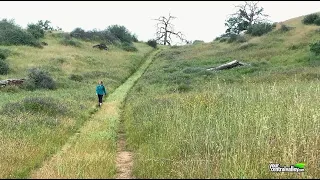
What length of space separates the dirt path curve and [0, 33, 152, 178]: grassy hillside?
17.2 inches

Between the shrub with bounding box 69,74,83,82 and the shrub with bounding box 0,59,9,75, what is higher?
the shrub with bounding box 0,59,9,75

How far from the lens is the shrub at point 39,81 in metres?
25.3

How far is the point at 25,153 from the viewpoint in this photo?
9.65 m

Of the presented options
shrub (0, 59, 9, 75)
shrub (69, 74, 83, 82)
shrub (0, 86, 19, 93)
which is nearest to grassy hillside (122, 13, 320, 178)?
shrub (0, 86, 19, 93)

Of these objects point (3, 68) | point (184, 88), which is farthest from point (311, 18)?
point (3, 68)

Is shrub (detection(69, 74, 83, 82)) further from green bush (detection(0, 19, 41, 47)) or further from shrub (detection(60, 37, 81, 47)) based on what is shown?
shrub (detection(60, 37, 81, 47))

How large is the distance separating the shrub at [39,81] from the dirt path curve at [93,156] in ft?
37.0

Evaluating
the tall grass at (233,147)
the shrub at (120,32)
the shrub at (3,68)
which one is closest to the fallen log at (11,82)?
the shrub at (3,68)

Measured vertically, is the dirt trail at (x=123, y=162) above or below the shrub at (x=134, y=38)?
below

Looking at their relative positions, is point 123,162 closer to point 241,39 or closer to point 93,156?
point 93,156

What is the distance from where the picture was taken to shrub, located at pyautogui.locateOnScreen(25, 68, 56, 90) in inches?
995

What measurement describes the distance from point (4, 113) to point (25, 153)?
583cm

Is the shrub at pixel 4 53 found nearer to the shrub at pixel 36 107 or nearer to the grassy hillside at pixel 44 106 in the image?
the grassy hillside at pixel 44 106

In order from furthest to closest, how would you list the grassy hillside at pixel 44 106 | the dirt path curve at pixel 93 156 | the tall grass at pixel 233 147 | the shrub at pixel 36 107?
the shrub at pixel 36 107 < the grassy hillside at pixel 44 106 < the dirt path curve at pixel 93 156 < the tall grass at pixel 233 147
